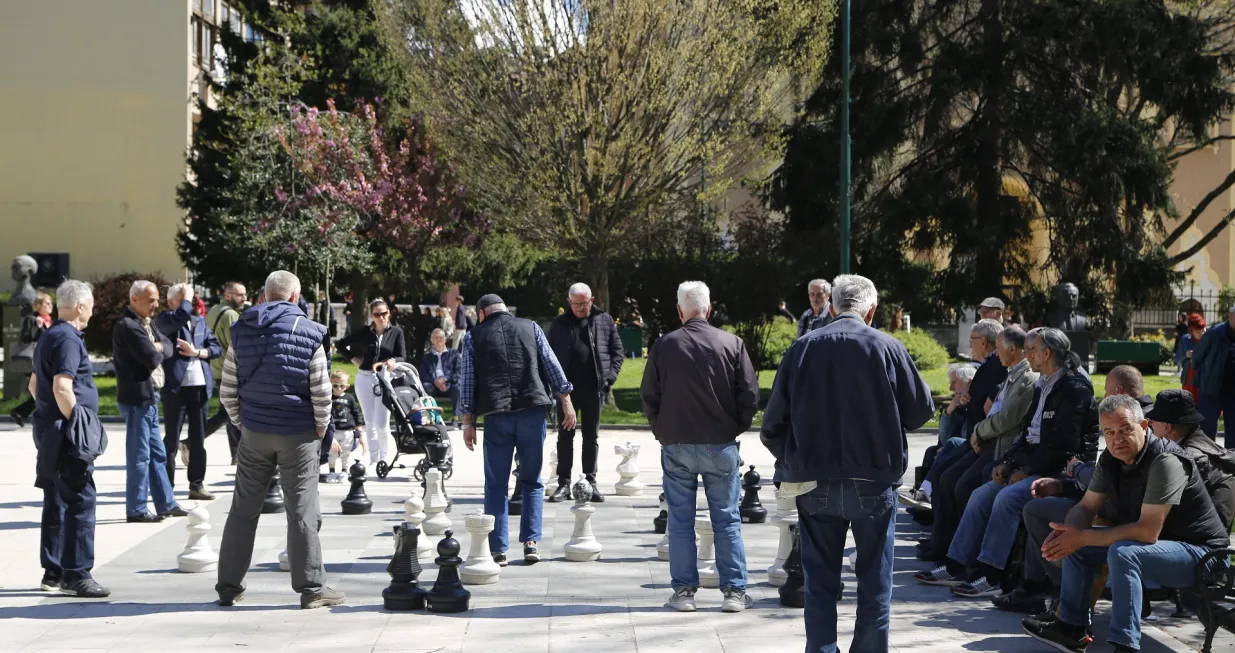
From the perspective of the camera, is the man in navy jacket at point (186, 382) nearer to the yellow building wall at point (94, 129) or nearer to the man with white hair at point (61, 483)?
the man with white hair at point (61, 483)

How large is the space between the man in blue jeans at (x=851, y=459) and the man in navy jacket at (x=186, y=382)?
7.11 m

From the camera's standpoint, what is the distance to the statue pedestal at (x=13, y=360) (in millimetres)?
22062

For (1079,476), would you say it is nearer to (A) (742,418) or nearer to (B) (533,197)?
(A) (742,418)

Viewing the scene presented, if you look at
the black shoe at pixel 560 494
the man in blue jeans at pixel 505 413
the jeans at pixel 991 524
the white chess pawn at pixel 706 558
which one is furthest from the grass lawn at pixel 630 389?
the jeans at pixel 991 524

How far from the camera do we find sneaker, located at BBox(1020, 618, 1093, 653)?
684cm

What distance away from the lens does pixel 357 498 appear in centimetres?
1159

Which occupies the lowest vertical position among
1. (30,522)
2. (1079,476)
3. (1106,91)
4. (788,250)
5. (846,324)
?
(30,522)

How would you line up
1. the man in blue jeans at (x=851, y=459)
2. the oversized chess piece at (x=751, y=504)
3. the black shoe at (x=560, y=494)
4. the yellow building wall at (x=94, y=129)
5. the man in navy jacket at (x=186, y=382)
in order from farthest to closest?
1. the yellow building wall at (x=94, y=129)
2. the black shoe at (x=560, y=494)
3. the man in navy jacket at (x=186, y=382)
4. the oversized chess piece at (x=751, y=504)
5. the man in blue jeans at (x=851, y=459)

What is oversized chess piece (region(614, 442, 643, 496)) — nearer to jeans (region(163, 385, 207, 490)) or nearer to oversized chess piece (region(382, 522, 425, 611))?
jeans (region(163, 385, 207, 490))

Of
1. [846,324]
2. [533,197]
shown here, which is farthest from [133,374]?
[533,197]

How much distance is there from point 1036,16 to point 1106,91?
2.36 meters

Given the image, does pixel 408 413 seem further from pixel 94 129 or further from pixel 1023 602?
pixel 94 129

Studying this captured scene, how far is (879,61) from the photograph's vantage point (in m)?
26.8

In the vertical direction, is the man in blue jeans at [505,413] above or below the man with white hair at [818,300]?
below
